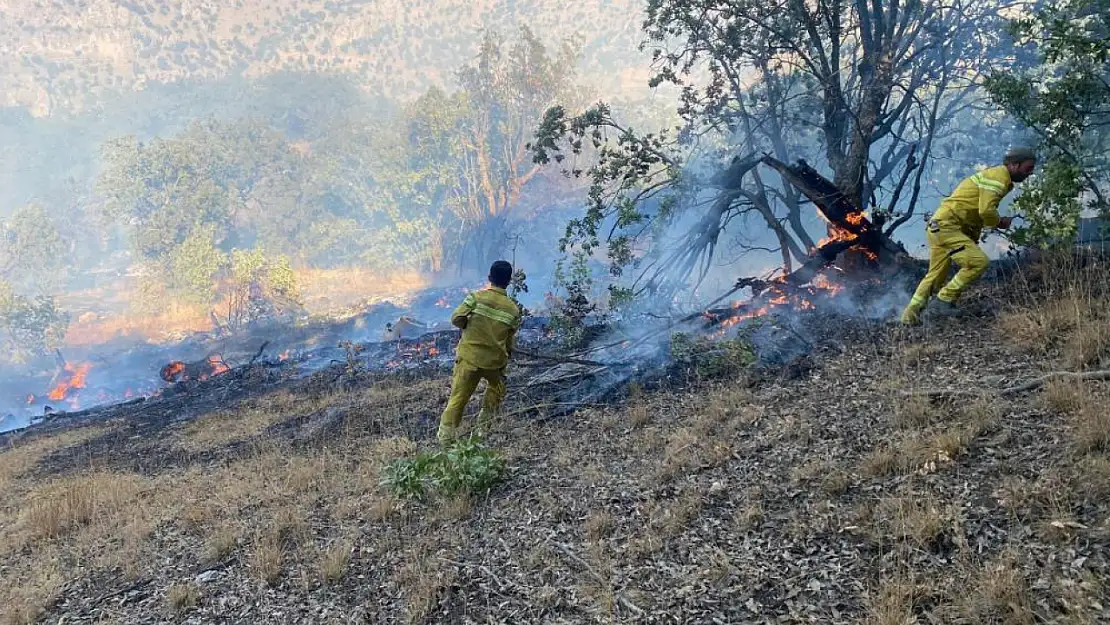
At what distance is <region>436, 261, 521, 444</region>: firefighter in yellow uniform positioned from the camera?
230 inches

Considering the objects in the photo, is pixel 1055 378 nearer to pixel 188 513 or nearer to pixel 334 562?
pixel 334 562

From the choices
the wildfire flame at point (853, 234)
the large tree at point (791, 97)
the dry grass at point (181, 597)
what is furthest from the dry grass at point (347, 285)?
the dry grass at point (181, 597)

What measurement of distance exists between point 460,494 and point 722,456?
1917 millimetres

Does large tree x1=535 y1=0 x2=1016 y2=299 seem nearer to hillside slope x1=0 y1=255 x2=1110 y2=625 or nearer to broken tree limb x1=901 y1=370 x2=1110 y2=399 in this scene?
hillside slope x1=0 y1=255 x2=1110 y2=625

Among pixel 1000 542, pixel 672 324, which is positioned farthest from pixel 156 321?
pixel 1000 542

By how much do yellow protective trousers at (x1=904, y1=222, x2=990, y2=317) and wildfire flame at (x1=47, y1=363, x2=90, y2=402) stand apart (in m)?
24.9

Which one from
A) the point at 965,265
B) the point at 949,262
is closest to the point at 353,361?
the point at 949,262

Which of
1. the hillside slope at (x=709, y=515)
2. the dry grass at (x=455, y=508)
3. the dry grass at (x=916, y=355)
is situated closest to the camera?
the hillside slope at (x=709, y=515)

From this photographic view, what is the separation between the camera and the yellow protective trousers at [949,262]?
5.76 meters

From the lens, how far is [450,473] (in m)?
4.70

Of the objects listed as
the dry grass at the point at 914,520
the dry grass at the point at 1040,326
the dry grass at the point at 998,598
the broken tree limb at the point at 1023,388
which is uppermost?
the dry grass at the point at 1040,326

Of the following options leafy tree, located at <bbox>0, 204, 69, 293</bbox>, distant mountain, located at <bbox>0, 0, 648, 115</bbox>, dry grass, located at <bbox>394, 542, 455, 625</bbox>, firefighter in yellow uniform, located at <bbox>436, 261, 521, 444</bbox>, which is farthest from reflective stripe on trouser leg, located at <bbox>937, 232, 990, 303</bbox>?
distant mountain, located at <bbox>0, 0, 648, 115</bbox>

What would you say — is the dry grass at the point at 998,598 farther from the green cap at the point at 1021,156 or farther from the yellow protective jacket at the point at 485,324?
the green cap at the point at 1021,156

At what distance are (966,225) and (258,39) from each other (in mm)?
112230
